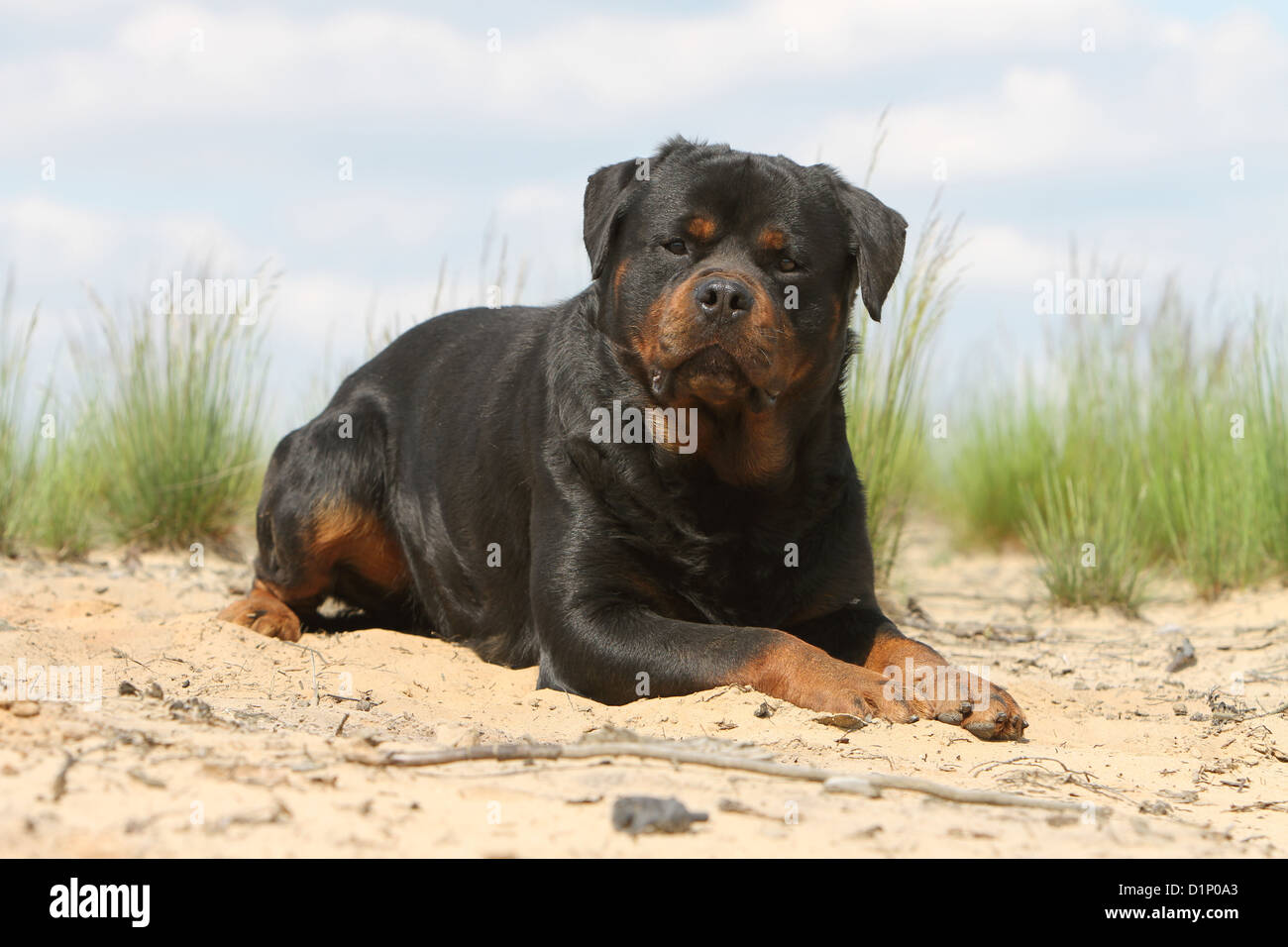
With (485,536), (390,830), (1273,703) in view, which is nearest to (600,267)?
(485,536)

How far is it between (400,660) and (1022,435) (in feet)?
19.4

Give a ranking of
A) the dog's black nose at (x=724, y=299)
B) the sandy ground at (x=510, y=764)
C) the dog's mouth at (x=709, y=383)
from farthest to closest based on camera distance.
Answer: the dog's mouth at (x=709, y=383) → the dog's black nose at (x=724, y=299) → the sandy ground at (x=510, y=764)

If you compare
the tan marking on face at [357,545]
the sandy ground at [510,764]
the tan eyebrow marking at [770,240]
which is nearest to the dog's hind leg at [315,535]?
the tan marking on face at [357,545]

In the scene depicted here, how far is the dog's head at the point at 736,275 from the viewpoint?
11.2 ft

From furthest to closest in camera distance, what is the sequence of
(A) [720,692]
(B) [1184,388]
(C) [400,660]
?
(B) [1184,388] → (C) [400,660] → (A) [720,692]

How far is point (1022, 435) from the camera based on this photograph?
350 inches

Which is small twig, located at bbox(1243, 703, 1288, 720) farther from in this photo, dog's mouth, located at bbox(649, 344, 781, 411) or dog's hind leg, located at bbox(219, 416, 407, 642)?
dog's hind leg, located at bbox(219, 416, 407, 642)

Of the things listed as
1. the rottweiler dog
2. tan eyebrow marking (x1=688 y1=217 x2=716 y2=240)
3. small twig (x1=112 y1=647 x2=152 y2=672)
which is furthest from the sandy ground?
tan eyebrow marking (x1=688 y1=217 x2=716 y2=240)

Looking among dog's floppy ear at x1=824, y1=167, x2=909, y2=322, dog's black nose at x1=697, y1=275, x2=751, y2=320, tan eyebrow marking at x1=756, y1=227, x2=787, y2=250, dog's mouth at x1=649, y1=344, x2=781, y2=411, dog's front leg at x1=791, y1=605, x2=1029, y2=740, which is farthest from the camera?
dog's floppy ear at x1=824, y1=167, x2=909, y2=322

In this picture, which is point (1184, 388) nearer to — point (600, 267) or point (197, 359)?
point (600, 267)

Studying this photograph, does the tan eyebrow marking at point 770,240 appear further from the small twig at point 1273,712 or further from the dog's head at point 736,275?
the small twig at point 1273,712

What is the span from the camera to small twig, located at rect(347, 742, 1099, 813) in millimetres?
2344

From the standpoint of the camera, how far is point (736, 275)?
11.2ft

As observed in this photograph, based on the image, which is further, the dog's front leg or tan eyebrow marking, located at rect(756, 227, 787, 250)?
tan eyebrow marking, located at rect(756, 227, 787, 250)
